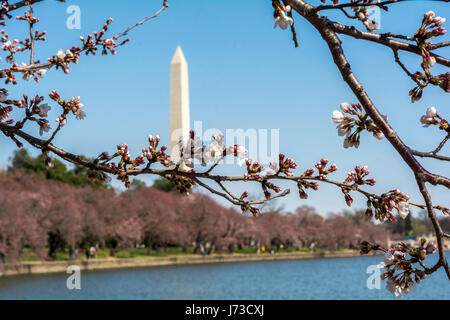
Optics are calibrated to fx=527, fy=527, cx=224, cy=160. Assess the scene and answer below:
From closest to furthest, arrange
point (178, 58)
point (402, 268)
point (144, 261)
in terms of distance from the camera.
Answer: point (402, 268) < point (144, 261) < point (178, 58)

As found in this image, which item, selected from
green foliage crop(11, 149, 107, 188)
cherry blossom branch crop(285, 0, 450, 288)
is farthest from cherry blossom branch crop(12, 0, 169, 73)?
green foliage crop(11, 149, 107, 188)

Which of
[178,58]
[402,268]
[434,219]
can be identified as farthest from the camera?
[178,58]

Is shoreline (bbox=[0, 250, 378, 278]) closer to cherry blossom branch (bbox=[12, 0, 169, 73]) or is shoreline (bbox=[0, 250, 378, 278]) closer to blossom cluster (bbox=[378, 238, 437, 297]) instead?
cherry blossom branch (bbox=[12, 0, 169, 73])

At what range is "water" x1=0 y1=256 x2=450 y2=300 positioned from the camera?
2631 cm

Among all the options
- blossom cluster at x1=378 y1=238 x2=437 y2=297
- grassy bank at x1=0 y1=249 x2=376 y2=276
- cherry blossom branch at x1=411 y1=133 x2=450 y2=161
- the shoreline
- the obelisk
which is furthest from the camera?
the obelisk

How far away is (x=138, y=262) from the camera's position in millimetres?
39031

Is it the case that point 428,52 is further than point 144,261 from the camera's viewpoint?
No

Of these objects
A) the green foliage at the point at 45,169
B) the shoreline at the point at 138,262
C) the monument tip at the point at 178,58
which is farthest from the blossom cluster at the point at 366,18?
the green foliage at the point at 45,169

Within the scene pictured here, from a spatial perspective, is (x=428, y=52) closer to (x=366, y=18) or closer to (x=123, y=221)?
(x=366, y=18)

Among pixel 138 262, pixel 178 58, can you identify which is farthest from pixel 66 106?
pixel 178 58

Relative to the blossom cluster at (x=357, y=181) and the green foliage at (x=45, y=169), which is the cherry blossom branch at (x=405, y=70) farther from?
the green foliage at (x=45, y=169)

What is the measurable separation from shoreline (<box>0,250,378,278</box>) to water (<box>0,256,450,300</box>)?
43.2 inches

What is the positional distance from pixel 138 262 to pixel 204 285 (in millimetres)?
9340
